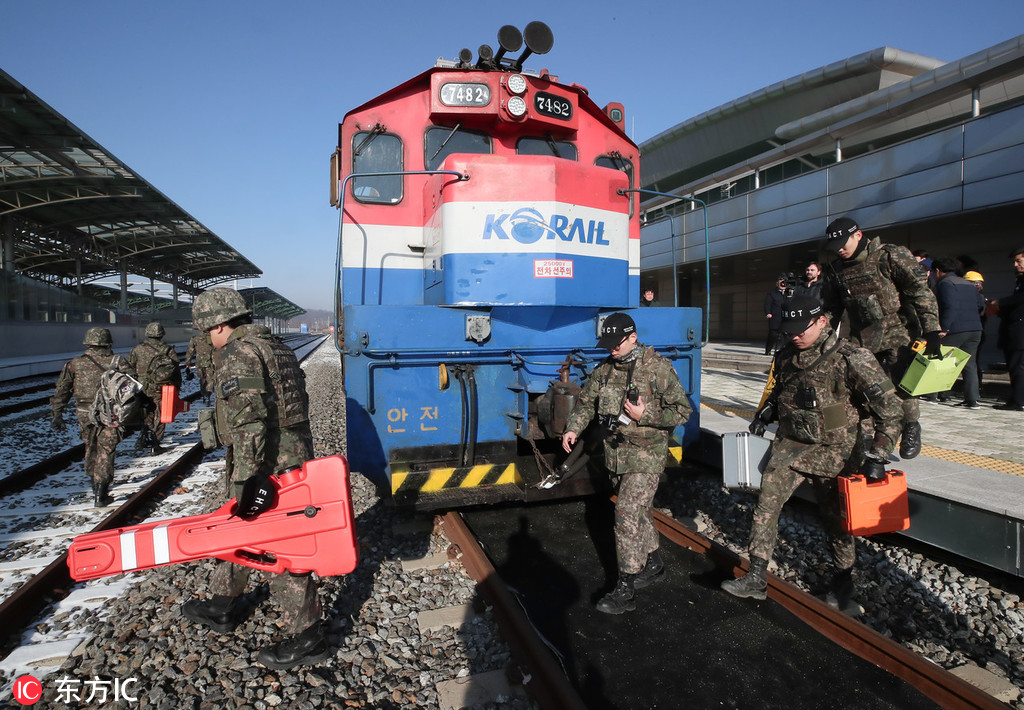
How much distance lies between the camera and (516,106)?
4.74 meters

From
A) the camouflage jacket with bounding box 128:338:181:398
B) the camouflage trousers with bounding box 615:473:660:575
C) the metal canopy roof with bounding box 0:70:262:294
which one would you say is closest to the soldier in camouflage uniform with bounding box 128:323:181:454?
the camouflage jacket with bounding box 128:338:181:398

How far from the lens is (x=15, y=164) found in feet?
53.1

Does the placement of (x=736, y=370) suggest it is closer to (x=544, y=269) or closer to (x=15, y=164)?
(x=544, y=269)

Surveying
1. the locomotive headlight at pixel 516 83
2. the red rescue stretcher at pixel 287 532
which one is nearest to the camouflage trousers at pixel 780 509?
the red rescue stretcher at pixel 287 532

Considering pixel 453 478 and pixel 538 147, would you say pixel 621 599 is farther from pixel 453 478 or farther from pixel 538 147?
pixel 538 147

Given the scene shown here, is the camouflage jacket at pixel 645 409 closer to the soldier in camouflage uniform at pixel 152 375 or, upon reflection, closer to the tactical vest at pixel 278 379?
the tactical vest at pixel 278 379

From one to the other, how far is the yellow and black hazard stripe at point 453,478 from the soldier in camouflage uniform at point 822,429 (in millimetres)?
1675

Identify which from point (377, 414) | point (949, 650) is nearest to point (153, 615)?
point (377, 414)

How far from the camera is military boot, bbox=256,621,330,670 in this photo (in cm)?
275

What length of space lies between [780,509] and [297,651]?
2851 millimetres

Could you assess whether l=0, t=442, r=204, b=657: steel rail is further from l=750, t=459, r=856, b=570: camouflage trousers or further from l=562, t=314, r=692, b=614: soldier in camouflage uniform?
l=750, t=459, r=856, b=570: camouflage trousers

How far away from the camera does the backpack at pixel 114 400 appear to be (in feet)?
17.7

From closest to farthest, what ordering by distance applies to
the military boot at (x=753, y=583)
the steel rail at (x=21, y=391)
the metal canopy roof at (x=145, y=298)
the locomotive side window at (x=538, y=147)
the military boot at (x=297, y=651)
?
the military boot at (x=297, y=651), the military boot at (x=753, y=583), the locomotive side window at (x=538, y=147), the steel rail at (x=21, y=391), the metal canopy roof at (x=145, y=298)

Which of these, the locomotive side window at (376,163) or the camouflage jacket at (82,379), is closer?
the locomotive side window at (376,163)
